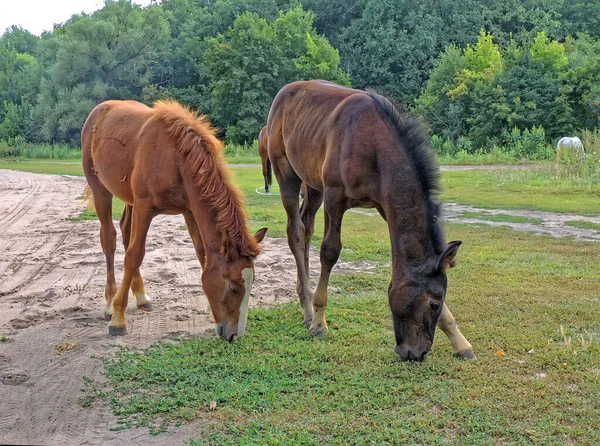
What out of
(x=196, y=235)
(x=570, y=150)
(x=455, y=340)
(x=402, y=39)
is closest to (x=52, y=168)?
(x=570, y=150)

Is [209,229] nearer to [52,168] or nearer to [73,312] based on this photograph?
[73,312]

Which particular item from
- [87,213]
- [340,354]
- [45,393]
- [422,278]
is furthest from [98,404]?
[87,213]

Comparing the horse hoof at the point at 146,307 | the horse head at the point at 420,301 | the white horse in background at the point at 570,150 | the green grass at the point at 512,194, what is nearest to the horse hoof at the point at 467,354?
the horse head at the point at 420,301

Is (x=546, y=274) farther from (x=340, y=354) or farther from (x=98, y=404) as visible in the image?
(x=98, y=404)

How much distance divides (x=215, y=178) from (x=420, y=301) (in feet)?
6.42

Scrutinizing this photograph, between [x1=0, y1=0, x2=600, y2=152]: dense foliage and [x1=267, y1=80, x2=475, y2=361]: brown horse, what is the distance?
92.6 ft

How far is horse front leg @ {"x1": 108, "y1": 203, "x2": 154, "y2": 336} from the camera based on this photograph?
504 centimetres

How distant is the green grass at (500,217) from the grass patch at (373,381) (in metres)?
4.87

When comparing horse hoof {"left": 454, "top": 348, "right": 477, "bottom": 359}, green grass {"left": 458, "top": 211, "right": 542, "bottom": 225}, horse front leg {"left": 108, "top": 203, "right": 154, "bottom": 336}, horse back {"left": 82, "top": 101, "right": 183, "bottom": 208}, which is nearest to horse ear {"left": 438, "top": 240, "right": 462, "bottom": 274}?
horse hoof {"left": 454, "top": 348, "right": 477, "bottom": 359}

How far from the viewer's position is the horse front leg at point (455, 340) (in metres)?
4.32

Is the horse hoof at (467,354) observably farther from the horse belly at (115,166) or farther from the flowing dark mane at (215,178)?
the horse belly at (115,166)

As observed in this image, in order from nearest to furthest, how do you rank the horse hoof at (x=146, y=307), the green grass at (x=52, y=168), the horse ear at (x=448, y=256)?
the horse ear at (x=448, y=256), the horse hoof at (x=146, y=307), the green grass at (x=52, y=168)

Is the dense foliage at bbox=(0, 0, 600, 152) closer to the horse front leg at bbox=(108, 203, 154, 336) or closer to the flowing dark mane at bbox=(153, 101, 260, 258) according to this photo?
the flowing dark mane at bbox=(153, 101, 260, 258)

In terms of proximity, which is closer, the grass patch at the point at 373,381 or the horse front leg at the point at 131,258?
the grass patch at the point at 373,381
